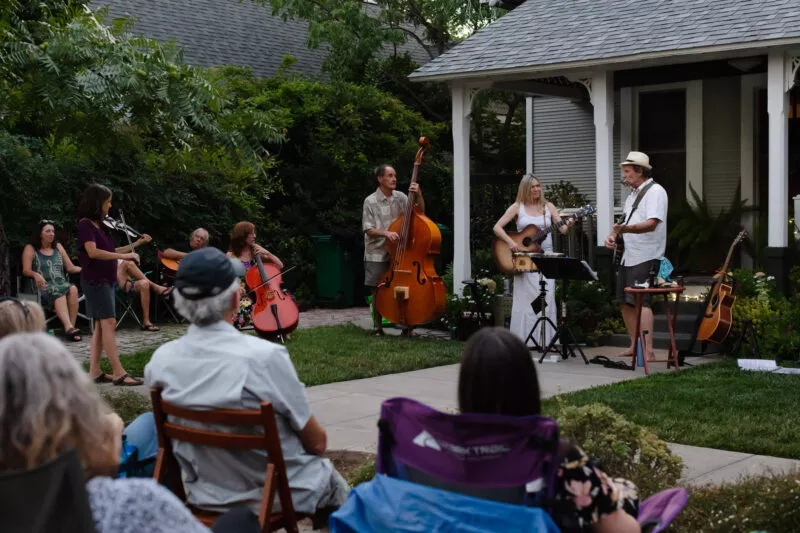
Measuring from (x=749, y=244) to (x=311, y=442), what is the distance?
9603mm

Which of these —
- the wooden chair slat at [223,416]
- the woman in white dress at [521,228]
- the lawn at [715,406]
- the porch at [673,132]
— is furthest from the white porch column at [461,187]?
the wooden chair slat at [223,416]

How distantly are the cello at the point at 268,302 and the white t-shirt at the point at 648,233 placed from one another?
3.56 meters

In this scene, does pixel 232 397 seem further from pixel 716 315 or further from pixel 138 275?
pixel 138 275

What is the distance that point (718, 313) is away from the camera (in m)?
9.89

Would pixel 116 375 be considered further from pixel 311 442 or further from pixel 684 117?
pixel 684 117

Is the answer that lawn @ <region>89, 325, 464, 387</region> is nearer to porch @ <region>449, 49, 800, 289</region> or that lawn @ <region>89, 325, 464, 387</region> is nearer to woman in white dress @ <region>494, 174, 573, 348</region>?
woman in white dress @ <region>494, 174, 573, 348</region>

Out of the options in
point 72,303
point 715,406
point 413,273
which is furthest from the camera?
point 72,303

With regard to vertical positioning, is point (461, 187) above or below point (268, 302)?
above

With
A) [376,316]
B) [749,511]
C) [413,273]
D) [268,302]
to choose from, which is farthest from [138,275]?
[749,511]

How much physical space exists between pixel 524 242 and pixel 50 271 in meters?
5.77

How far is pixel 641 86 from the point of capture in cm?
1509

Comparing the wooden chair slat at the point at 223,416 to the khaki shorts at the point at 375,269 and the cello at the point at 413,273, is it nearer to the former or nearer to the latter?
the cello at the point at 413,273

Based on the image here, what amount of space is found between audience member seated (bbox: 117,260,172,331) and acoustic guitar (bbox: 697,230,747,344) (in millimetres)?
6596

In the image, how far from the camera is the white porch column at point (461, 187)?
13.0m
